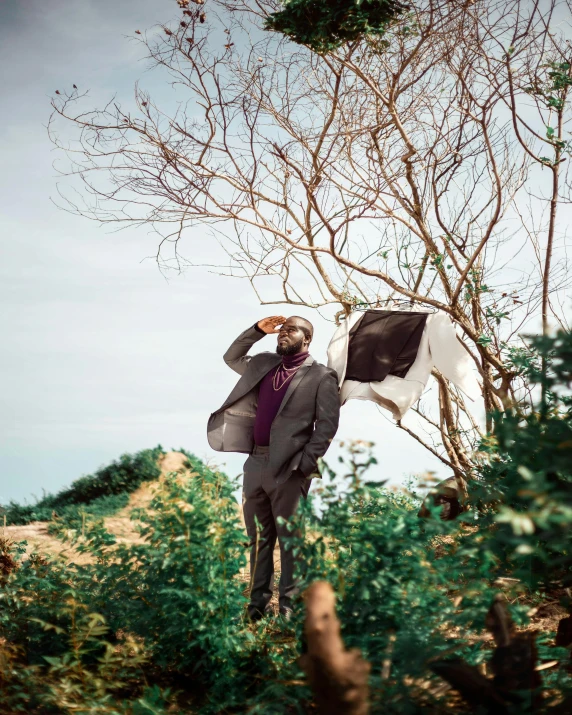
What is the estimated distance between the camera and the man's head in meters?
5.34

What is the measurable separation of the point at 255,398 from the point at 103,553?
2029 mm

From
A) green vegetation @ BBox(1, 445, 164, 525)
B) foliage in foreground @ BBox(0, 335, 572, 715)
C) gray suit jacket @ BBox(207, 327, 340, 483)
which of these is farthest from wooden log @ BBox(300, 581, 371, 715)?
green vegetation @ BBox(1, 445, 164, 525)

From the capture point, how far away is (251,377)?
5.58 metres

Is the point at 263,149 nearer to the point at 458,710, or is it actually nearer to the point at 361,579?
the point at 361,579

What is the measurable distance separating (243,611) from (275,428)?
160cm

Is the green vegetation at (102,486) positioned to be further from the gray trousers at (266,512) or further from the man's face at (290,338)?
the man's face at (290,338)

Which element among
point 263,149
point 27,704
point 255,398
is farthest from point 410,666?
point 263,149

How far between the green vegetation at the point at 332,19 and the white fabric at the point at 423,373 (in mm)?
2219

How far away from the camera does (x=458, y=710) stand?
8.98ft

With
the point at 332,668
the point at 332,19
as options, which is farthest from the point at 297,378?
the point at 332,668

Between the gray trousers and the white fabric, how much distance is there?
93 cm

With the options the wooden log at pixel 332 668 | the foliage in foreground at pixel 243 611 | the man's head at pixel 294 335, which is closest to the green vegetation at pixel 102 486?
the man's head at pixel 294 335

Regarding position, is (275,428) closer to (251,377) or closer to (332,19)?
(251,377)

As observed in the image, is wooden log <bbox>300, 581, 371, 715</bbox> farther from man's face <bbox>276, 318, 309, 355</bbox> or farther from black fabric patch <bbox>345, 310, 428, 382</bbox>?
black fabric patch <bbox>345, 310, 428, 382</bbox>
